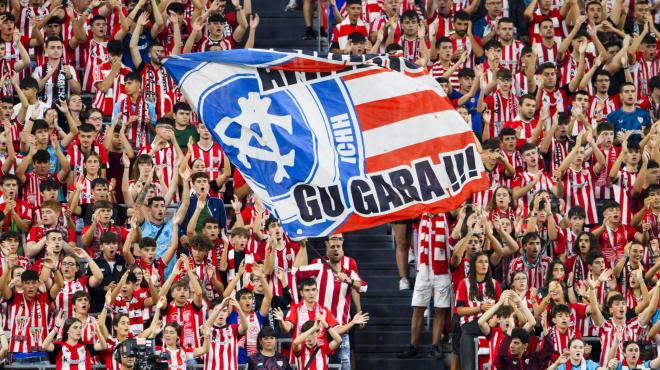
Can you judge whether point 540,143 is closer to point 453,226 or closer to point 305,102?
point 453,226

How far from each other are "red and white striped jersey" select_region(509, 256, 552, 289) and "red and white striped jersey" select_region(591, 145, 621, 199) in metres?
1.98

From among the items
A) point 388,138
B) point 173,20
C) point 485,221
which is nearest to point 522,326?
point 485,221

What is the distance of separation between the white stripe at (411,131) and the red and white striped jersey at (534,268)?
13.1 ft

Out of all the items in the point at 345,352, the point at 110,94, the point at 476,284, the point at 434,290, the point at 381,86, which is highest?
the point at 381,86

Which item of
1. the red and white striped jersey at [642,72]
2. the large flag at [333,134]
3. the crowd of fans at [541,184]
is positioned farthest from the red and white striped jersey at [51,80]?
the red and white striped jersey at [642,72]

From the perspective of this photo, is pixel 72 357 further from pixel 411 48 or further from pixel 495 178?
pixel 411 48

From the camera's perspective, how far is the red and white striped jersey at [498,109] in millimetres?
30172

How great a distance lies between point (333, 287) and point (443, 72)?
5204 mm

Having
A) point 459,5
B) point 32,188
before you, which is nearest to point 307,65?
point 32,188

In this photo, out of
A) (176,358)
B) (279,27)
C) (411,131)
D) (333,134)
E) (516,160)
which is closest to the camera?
(333,134)

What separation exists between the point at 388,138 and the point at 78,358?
15.4 ft

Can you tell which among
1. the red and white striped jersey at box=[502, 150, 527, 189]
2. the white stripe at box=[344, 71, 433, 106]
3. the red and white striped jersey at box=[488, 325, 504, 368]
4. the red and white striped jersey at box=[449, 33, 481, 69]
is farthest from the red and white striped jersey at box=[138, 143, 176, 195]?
the white stripe at box=[344, 71, 433, 106]

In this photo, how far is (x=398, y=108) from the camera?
23578 millimetres

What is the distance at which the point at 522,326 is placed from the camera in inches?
1021
